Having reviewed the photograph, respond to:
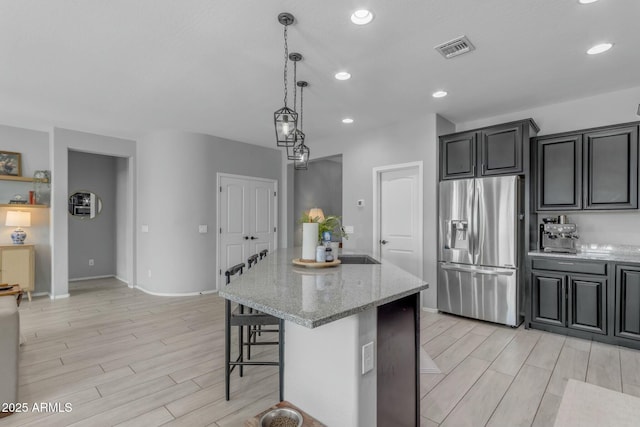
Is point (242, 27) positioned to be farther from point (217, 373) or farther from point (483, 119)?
point (483, 119)

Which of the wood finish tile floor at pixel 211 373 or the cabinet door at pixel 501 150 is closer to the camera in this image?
the wood finish tile floor at pixel 211 373

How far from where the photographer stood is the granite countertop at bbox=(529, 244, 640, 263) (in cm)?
320

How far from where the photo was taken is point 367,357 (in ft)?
4.87

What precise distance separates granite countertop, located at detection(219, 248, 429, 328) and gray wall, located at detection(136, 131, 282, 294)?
10.9 feet

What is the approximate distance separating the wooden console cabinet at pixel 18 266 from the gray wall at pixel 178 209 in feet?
4.77

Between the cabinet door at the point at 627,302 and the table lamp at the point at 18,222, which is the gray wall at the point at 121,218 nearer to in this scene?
the table lamp at the point at 18,222

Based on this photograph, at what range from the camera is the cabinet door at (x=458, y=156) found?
13.3 feet

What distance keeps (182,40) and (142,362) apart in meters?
2.71

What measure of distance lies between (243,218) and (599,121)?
5.25 meters

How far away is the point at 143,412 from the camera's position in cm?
212

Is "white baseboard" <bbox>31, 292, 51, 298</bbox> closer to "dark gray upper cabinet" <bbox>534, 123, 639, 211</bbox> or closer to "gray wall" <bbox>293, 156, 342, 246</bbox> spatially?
"gray wall" <bbox>293, 156, 342, 246</bbox>

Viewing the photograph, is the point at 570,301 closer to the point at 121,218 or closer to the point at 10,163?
the point at 121,218

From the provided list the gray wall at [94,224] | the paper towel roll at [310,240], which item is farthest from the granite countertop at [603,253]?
the gray wall at [94,224]

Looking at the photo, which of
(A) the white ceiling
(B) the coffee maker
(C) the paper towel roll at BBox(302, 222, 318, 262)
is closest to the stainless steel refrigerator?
(B) the coffee maker
